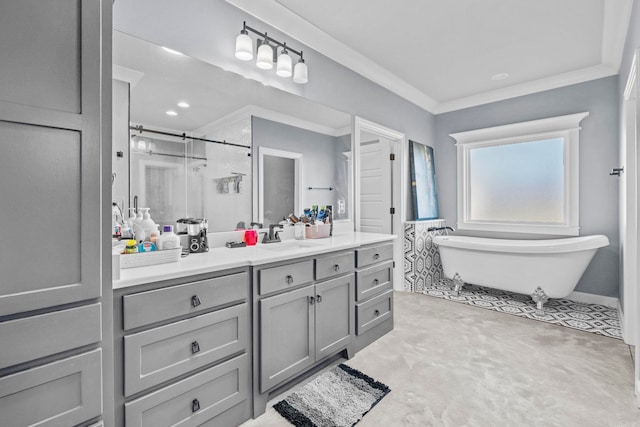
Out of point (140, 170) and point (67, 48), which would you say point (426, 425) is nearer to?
point (140, 170)

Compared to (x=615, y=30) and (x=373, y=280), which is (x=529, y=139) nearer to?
(x=615, y=30)

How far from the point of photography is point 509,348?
2.40m

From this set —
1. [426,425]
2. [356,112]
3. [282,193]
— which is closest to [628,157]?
[356,112]

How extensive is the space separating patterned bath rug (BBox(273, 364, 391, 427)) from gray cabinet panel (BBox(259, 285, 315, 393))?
15cm

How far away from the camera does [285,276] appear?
1.74 meters

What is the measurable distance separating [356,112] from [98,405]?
2.94 metres

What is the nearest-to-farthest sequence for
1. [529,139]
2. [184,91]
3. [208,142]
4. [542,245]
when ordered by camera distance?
[184,91]
[208,142]
[542,245]
[529,139]

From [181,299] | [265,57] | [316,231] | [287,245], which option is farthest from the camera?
[316,231]

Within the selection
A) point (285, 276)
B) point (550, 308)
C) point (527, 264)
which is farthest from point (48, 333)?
point (550, 308)

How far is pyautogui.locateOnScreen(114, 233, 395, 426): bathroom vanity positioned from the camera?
120 cm

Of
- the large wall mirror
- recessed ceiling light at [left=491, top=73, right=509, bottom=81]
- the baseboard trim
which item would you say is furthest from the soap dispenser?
the baseboard trim

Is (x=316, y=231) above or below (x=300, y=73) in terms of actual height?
below

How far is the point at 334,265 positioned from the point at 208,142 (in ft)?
3.87

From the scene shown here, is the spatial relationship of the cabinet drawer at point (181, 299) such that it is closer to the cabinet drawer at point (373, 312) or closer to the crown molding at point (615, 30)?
the cabinet drawer at point (373, 312)
